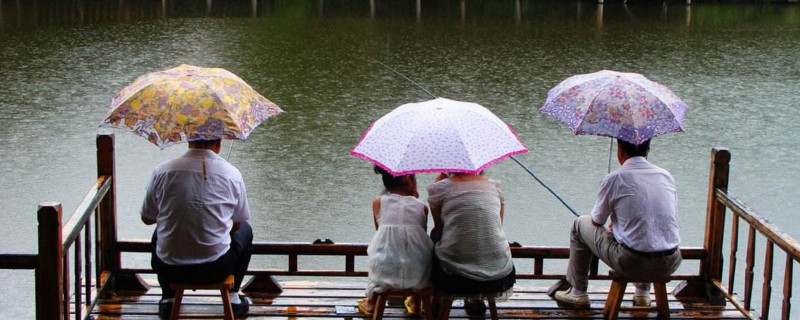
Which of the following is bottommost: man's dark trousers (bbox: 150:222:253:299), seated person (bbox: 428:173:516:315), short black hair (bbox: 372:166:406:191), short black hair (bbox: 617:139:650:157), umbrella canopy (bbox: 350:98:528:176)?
man's dark trousers (bbox: 150:222:253:299)

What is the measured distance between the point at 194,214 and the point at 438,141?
2.13ft

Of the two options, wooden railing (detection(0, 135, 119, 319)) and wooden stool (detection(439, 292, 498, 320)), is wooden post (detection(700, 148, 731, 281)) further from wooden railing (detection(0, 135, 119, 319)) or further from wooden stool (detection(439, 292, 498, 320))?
wooden railing (detection(0, 135, 119, 319))

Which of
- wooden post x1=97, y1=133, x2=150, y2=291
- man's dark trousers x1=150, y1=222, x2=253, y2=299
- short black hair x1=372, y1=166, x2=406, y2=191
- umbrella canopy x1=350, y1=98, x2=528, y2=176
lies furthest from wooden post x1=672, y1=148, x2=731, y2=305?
wooden post x1=97, y1=133, x2=150, y2=291

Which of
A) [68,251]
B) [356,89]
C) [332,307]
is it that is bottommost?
[356,89]

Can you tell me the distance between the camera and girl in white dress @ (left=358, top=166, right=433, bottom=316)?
2.66 m

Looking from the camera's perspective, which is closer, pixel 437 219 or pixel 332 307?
pixel 437 219

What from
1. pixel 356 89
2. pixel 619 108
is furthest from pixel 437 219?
pixel 356 89

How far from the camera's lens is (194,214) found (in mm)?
2678

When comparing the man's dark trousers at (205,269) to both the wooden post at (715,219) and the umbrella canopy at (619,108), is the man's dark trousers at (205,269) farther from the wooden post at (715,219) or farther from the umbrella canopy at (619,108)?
the wooden post at (715,219)

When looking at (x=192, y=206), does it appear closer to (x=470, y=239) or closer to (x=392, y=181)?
(x=392, y=181)

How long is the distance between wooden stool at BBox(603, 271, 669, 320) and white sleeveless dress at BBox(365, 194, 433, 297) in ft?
1.82

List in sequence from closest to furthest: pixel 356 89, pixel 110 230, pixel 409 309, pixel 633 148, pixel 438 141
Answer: pixel 438 141
pixel 633 148
pixel 409 309
pixel 110 230
pixel 356 89

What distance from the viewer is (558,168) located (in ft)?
22.2

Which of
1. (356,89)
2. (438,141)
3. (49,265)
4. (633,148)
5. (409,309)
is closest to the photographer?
(49,265)
